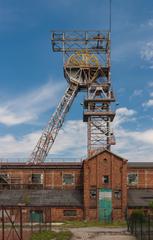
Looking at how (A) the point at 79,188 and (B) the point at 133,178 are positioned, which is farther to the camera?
(B) the point at 133,178

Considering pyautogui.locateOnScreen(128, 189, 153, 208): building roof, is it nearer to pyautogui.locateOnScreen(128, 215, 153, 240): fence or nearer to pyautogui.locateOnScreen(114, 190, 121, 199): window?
pyautogui.locateOnScreen(114, 190, 121, 199): window

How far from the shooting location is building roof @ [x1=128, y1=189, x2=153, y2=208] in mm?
49119

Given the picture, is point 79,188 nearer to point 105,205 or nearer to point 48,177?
point 48,177

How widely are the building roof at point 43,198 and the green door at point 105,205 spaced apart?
2.41 metres

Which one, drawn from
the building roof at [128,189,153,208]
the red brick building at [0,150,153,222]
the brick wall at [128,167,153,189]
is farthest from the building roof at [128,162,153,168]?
the building roof at [128,189,153,208]

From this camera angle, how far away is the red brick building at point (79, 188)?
49.1 m

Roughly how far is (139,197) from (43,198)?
11.7 metres

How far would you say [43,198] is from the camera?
50.8 metres

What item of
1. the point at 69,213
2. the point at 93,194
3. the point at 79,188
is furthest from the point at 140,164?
the point at 69,213

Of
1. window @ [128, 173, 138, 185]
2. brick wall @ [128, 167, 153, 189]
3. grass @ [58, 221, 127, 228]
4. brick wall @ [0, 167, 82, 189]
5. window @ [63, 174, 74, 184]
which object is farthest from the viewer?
window @ [128, 173, 138, 185]

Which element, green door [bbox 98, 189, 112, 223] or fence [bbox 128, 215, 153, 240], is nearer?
fence [bbox 128, 215, 153, 240]

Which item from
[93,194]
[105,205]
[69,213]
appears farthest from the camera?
[93,194]

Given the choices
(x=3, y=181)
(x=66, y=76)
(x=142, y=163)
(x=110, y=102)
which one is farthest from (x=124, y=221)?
(x=66, y=76)

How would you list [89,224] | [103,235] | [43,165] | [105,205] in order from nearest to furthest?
[103,235], [89,224], [105,205], [43,165]
